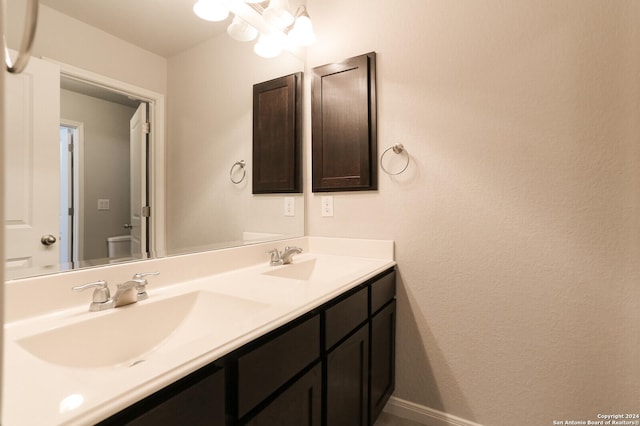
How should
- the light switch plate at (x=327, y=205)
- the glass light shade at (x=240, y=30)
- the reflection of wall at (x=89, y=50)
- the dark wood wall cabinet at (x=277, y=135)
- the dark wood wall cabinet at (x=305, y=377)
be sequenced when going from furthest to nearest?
the light switch plate at (x=327, y=205), the dark wood wall cabinet at (x=277, y=135), the glass light shade at (x=240, y=30), the reflection of wall at (x=89, y=50), the dark wood wall cabinet at (x=305, y=377)

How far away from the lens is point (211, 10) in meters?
1.30

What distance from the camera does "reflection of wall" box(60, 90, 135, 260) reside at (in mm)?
914

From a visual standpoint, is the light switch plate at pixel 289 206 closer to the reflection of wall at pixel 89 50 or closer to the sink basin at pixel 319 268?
the sink basin at pixel 319 268

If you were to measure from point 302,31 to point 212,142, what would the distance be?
830mm

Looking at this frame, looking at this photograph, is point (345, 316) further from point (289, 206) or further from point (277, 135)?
point (277, 135)

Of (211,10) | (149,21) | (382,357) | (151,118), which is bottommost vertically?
(382,357)

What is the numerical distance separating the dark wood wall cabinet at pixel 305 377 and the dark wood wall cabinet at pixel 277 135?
0.81 meters

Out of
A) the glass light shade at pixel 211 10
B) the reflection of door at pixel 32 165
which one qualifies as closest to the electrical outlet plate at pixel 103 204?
the reflection of door at pixel 32 165

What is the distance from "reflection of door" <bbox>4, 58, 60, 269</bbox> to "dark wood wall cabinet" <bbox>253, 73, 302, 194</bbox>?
89 centimetres

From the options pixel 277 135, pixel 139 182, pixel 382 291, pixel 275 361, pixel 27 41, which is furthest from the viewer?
pixel 277 135

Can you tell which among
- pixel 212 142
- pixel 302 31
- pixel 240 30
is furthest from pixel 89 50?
pixel 302 31

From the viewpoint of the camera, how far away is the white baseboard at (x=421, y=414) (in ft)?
4.73

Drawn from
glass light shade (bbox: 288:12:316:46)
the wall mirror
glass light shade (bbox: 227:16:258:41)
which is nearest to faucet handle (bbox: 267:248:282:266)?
the wall mirror

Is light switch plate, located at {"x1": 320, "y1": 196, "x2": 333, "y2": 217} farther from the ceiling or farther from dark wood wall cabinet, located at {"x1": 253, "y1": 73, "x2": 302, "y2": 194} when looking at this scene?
the ceiling
